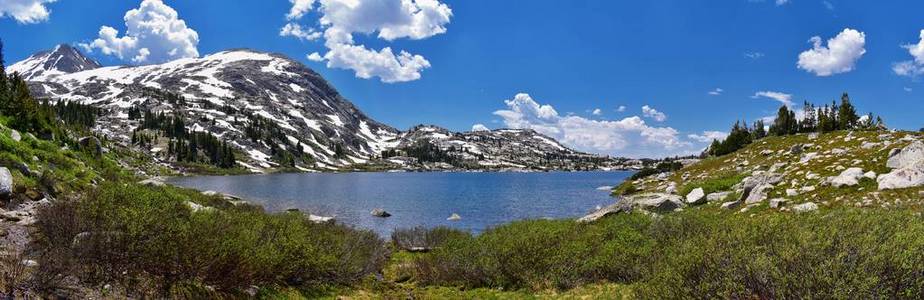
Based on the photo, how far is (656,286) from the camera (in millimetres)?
12859

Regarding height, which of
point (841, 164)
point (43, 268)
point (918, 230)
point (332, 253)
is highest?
point (841, 164)

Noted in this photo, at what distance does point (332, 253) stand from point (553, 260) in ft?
36.2

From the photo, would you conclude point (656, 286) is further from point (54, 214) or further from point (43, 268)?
point (54, 214)

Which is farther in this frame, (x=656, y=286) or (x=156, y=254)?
(x=156, y=254)

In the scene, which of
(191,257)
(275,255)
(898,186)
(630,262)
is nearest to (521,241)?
(630,262)

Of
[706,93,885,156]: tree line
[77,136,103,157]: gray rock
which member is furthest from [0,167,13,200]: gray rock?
[706,93,885,156]: tree line

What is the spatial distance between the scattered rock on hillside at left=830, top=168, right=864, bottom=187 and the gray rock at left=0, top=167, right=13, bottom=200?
145 feet

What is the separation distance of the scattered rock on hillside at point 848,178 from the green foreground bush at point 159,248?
32628 millimetres

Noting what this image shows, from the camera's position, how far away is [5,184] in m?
19.1

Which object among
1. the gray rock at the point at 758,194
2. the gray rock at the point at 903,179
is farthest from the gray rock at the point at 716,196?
the gray rock at the point at 903,179

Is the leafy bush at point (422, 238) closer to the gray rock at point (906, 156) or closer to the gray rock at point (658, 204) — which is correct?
the gray rock at point (658, 204)

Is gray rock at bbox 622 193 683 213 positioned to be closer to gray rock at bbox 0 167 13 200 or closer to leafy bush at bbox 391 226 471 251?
leafy bush at bbox 391 226 471 251

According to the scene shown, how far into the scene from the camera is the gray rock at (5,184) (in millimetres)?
18812

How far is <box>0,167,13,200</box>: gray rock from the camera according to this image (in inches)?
741
